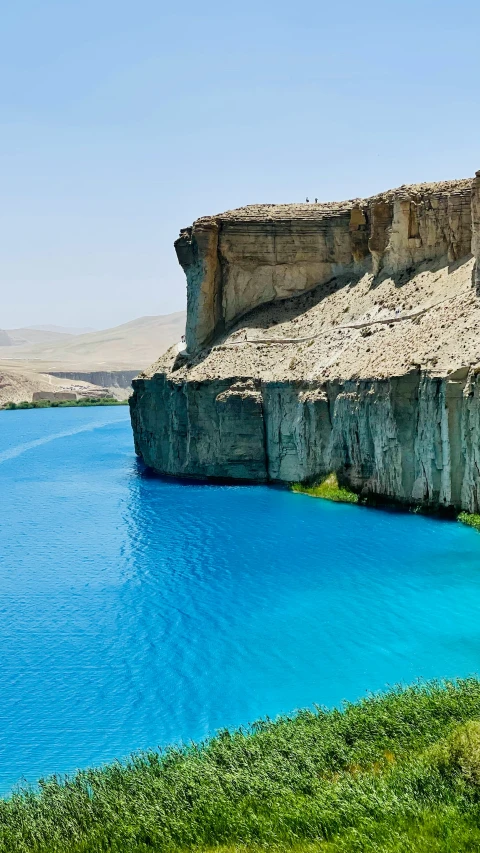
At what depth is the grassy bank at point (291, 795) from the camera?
12.8 metres

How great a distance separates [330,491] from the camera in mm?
41594

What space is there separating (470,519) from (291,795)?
821 inches

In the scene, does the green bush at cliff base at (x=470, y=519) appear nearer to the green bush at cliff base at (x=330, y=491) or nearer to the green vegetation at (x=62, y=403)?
the green bush at cliff base at (x=330, y=491)

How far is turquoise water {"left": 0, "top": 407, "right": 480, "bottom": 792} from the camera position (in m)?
19.3

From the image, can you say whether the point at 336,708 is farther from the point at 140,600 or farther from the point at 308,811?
the point at 140,600

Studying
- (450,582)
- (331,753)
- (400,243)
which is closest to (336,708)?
(331,753)

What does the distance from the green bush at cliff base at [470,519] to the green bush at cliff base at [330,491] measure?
6920 millimetres

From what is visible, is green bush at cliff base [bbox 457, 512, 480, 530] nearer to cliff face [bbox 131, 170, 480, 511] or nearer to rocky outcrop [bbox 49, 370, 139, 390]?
cliff face [bbox 131, 170, 480, 511]

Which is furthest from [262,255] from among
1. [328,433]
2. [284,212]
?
[328,433]

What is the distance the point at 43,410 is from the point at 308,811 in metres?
121

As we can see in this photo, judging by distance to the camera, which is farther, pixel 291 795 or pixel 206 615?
pixel 206 615

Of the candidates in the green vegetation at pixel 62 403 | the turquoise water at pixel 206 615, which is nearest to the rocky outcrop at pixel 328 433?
the turquoise water at pixel 206 615

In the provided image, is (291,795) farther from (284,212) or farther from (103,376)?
(103,376)

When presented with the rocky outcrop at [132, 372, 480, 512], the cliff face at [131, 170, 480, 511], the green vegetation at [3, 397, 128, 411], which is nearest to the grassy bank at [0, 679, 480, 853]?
the rocky outcrop at [132, 372, 480, 512]
